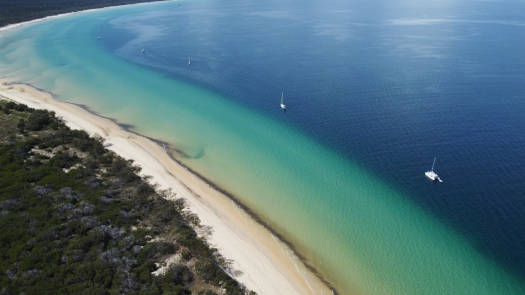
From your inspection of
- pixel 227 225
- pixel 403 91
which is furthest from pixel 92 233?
pixel 403 91

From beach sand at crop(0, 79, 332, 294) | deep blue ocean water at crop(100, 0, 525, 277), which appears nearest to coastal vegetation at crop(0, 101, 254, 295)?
beach sand at crop(0, 79, 332, 294)

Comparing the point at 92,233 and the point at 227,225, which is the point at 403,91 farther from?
the point at 92,233

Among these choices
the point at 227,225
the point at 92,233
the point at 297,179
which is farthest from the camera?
the point at 297,179

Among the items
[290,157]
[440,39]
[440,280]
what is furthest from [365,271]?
[440,39]

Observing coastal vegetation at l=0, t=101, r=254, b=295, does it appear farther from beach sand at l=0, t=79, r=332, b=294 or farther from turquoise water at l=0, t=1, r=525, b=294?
turquoise water at l=0, t=1, r=525, b=294

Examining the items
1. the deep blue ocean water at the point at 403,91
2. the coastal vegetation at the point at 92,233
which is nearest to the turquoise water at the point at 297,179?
the deep blue ocean water at the point at 403,91
